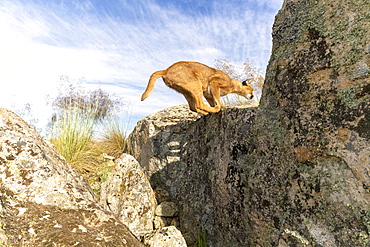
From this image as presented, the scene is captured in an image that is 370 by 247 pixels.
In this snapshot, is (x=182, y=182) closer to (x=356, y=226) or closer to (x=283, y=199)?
(x=283, y=199)

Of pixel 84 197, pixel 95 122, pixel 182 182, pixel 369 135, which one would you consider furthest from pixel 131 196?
pixel 95 122

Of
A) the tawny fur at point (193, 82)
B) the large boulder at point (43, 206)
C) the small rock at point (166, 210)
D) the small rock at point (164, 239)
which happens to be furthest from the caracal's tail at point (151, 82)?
the large boulder at point (43, 206)

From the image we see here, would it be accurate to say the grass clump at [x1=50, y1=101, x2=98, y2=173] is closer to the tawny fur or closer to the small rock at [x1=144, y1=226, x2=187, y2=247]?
the tawny fur

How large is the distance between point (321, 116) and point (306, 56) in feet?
1.50

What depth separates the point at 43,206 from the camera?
1.56 metres

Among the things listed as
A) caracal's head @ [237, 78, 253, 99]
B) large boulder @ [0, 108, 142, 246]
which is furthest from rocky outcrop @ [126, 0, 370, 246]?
caracal's head @ [237, 78, 253, 99]

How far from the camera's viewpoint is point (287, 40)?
2035 mm

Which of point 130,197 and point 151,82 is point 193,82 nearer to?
point 151,82

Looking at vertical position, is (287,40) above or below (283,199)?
above

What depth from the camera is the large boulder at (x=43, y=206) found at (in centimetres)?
139

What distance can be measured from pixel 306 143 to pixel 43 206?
170cm

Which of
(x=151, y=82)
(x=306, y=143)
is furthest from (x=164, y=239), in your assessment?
(x=151, y=82)

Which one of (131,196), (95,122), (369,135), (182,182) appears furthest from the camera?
(95,122)

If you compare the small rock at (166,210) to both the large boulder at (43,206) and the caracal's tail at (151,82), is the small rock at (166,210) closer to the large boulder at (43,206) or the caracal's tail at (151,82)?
the caracal's tail at (151,82)
